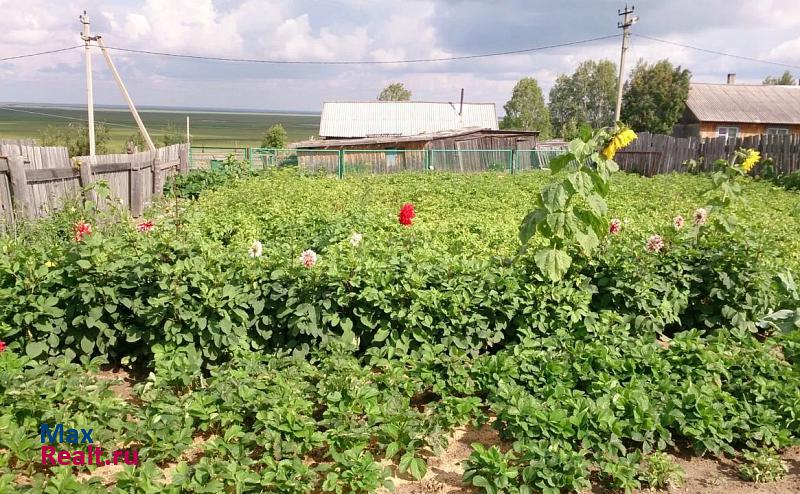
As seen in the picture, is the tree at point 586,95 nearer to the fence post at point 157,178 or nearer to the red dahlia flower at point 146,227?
the fence post at point 157,178

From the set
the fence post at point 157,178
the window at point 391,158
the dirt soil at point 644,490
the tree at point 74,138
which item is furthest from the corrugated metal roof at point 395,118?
the dirt soil at point 644,490

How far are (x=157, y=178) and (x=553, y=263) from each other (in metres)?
10.9

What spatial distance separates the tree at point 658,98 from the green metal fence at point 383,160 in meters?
19.7

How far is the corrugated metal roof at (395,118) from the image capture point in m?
32.9

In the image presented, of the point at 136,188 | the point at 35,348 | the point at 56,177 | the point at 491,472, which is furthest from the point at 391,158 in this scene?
the point at 491,472

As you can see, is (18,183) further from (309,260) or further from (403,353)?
(403,353)

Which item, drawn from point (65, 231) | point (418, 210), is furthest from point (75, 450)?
point (418, 210)

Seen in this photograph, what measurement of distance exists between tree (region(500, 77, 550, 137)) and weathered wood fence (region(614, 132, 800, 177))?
43046 millimetres

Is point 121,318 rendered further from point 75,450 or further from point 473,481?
point 473,481

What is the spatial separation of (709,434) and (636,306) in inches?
48.3

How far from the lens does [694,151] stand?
18.9 meters

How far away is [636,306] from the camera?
3.99 m

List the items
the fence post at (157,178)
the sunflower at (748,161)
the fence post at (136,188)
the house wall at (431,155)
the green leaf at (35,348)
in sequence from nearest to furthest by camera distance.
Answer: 1. the green leaf at (35,348)
2. the sunflower at (748,161)
3. the fence post at (136,188)
4. the fence post at (157,178)
5. the house wall at (431,155)

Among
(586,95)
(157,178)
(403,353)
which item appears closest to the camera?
(403,353)
